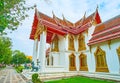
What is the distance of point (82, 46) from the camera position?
52.5 ft

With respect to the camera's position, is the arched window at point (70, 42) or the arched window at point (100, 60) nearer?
the arched window at point (100, 60)

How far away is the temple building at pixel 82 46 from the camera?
12.0m

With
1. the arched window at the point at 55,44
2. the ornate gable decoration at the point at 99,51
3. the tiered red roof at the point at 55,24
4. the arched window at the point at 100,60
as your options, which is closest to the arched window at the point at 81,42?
the tiered red roof at the point at 55,24

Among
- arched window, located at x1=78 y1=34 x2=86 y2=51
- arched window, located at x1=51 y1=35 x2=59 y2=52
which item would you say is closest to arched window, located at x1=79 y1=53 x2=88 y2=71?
arched window, located at x1=78 y1=34 x2=86 y2=51

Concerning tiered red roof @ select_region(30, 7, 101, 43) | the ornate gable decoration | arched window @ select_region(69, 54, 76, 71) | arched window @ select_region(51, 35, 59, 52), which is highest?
tiered red roof @ select_region(30, 7, 101, 43)

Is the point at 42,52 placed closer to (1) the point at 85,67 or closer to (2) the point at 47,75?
(2) the point at 47,75

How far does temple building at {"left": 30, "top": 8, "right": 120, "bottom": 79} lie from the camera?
1205cm

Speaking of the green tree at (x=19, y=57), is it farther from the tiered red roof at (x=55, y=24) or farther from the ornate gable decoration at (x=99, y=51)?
the ornate gable decoration at (x=99, y=51)

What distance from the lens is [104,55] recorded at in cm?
1269

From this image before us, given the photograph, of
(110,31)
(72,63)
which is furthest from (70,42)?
(110,31)

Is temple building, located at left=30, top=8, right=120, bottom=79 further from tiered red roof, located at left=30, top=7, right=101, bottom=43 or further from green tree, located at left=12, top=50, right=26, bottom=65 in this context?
green tree, located at left=12, top=50, right=26, bottom=65

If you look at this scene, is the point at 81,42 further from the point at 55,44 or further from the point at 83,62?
the point at 55,44

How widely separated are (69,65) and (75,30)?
4931mm

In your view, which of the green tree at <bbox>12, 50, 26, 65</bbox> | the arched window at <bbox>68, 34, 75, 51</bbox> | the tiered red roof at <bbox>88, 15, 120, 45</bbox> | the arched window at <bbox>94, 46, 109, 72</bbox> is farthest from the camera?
the green tree at <bbox>12, 50, 26, 65</bbox>
